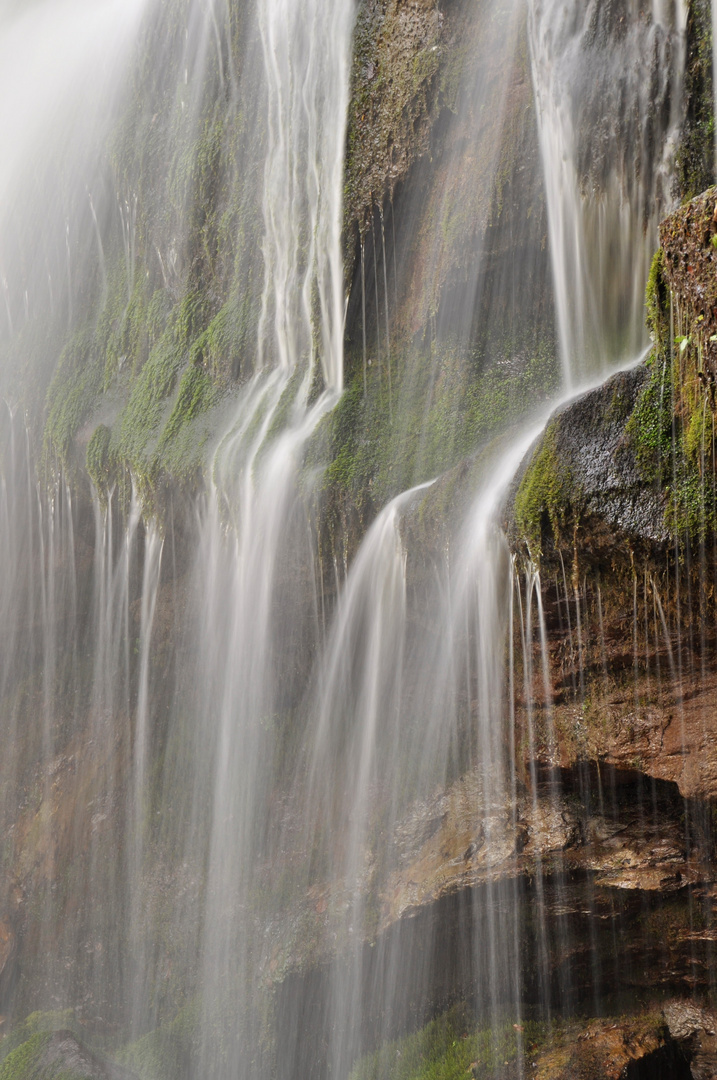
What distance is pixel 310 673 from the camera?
25.0ft

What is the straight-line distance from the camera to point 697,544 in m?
4.65

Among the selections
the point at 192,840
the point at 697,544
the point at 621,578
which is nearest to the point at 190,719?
the point at 192,840

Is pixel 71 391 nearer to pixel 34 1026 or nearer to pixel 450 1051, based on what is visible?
pixel 34 1026

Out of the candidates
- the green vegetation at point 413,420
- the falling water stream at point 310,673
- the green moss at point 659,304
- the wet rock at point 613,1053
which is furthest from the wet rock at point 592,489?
the wet rock at point 613,1053

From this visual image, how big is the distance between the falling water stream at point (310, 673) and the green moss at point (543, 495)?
224mm

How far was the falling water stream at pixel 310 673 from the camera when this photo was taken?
6.41m

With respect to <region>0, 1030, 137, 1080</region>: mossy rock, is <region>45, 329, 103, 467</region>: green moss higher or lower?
higher

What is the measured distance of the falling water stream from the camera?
6.41 m

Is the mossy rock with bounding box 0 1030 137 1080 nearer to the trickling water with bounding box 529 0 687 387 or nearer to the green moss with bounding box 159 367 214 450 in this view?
the green moss with bounding box 159 367 214 450

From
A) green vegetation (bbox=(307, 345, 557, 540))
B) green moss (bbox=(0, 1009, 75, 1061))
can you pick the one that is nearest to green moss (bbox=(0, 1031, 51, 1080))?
green moss (bbox=(0, 1009, 75, 1061))

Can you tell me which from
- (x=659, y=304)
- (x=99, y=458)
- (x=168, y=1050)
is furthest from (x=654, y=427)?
(x=168, y=1050)

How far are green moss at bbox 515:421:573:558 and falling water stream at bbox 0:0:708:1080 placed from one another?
0.73 feet

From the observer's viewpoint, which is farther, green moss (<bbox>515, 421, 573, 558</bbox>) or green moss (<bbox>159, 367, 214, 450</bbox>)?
green moss (<bbox>159, 367, 214, 450</bbox>)

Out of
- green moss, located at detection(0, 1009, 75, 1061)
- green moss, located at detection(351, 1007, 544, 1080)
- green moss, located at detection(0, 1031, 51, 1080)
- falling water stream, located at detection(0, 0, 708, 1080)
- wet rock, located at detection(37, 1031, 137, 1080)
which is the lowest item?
green moss, located at detection(0, 1009, 75, 1061)
